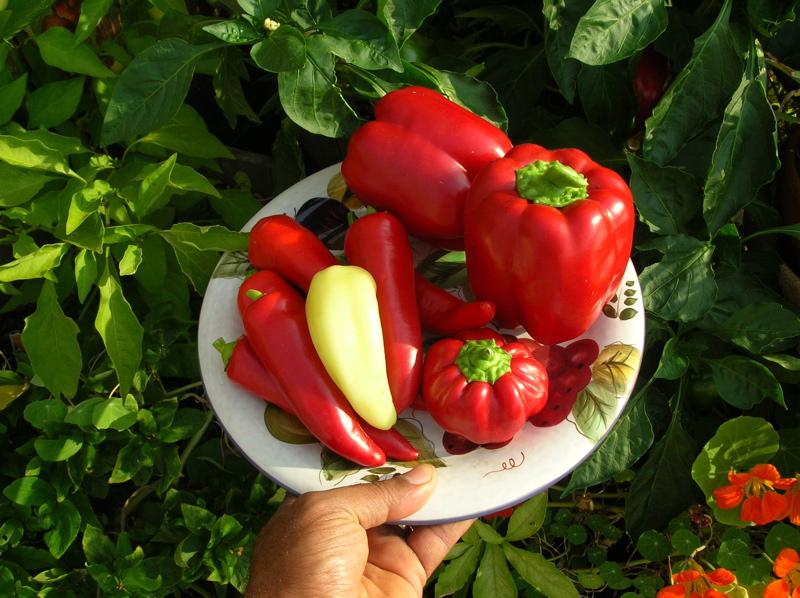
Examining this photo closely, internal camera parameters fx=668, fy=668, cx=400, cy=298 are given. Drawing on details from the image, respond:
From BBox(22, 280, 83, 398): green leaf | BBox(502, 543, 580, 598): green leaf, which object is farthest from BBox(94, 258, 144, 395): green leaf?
BBox(502, 543, 580, 598): green leaf

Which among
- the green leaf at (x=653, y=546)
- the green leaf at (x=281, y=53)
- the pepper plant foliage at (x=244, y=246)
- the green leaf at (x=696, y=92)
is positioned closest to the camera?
the green leaf at (x=281, y=53)

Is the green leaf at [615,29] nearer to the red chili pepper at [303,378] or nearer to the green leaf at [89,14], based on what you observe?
the red chili pepper at [303,378]

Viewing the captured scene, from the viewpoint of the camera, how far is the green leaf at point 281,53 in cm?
128

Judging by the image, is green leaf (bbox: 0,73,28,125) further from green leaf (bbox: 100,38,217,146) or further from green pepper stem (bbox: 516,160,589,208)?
green pepper stem (bbox: 516,160,589,208)

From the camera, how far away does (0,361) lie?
2021 mm

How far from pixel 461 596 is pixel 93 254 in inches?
51.0

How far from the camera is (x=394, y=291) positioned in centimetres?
132

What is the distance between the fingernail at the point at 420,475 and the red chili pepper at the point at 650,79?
3.68 ft

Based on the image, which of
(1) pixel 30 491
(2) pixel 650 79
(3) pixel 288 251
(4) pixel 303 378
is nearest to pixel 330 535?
(4) pixel 303 378

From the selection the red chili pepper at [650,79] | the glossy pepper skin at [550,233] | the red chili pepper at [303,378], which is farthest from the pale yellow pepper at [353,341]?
the red chili pepper at [650,79]

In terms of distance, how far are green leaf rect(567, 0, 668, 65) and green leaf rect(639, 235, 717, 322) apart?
417 mm

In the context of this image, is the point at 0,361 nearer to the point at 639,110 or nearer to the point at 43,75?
the point at 43,75

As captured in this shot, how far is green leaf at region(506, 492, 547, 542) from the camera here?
166cm

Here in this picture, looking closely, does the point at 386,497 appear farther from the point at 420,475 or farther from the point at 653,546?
the point at 653,546
